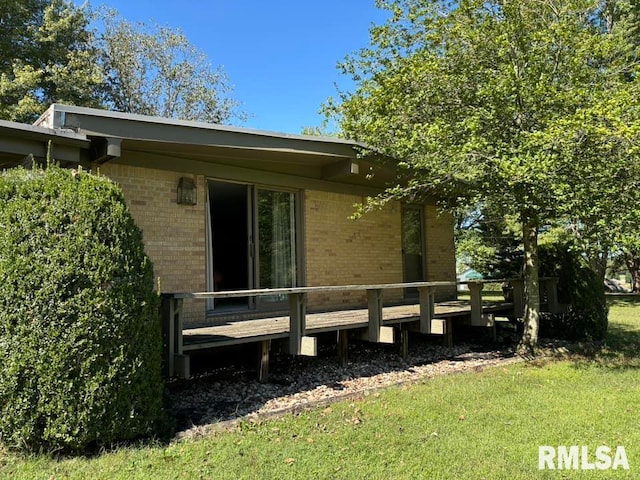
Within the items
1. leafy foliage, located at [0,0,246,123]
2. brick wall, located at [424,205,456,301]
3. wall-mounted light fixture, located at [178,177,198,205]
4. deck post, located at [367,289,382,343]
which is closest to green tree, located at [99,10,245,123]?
leafy foliage, located at [0,0,246,123]

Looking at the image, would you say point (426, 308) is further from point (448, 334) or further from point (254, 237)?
point (254, 237)

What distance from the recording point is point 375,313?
6.50 meters

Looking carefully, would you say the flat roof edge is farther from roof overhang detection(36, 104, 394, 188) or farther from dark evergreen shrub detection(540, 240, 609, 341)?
dark evergreen shrub detection(540, 240, 609, 341)

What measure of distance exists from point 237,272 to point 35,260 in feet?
16.6

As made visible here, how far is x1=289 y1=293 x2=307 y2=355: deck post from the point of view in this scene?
18.3 ft

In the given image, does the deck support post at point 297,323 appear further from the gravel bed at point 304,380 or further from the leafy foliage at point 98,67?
the leafy foliage at point 98,67

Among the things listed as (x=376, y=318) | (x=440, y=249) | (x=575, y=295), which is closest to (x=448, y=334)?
(x=376, y=318)

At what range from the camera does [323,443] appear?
395cm

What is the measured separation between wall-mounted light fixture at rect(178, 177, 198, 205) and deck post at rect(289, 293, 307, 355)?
228cm

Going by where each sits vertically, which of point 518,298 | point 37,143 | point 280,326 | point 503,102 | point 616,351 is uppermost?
point 503,102

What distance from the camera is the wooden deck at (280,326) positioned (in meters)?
5.25

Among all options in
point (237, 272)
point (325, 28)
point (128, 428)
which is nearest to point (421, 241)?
point (237, 272)

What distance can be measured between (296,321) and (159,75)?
21.6 metres

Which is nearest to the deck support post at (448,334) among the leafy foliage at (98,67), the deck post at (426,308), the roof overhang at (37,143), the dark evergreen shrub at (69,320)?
the deck post at (426,308)
